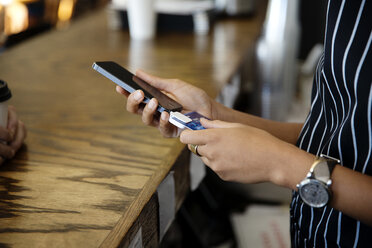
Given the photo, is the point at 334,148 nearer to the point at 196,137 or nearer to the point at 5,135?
the point at 196,137

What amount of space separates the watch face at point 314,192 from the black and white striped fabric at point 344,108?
73 millimetres

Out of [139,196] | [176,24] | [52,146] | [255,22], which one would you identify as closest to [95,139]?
[52,146]

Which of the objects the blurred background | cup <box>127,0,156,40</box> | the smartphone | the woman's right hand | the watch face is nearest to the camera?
the watch face

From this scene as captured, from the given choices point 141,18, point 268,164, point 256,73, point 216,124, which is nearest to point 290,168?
point 268,164

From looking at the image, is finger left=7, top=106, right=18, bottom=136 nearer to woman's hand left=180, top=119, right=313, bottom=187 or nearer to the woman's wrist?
woman's hand left=180, top=119, right=313, bottom=187

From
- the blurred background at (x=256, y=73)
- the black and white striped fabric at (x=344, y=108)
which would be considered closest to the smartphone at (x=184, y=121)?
the black and white striped fabric at (x=344, y=108)

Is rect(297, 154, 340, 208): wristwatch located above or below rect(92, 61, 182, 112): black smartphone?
below

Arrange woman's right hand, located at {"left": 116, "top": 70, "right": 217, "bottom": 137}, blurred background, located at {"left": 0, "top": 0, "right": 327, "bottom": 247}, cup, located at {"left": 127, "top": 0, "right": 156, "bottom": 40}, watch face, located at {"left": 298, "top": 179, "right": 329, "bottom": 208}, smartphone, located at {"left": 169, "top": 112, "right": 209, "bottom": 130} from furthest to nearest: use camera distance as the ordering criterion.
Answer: cup, located at {"left": 127, "top": 0, "right": 156, "bottom": 40} → blurred background, located at {"left": 0, "top": 0, "right": 327, "bottom": 247} → woman's right hand, located at {"left": 116, "top": 70, "right": 217, "bottom": 137} → smartphone, located at {"left": 169, "top": 112, "right": 209, "bottom": 130} → watch face, located at {"left": 298, "top": 179, "right": 329, "bottom": 208}

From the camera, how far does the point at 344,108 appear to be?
78 cm

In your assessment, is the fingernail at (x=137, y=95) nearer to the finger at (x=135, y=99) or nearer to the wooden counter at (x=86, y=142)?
the finger at (x=135, y=99)

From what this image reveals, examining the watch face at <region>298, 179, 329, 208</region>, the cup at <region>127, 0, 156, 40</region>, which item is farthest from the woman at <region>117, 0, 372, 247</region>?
the cup at <region>127, 0, 156, 40</region>

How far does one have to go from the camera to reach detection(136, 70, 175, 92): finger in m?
1.01

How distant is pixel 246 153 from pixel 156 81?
1.24 ft

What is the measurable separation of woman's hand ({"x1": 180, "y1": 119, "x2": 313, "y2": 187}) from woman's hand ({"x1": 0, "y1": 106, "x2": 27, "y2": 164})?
409 mm
